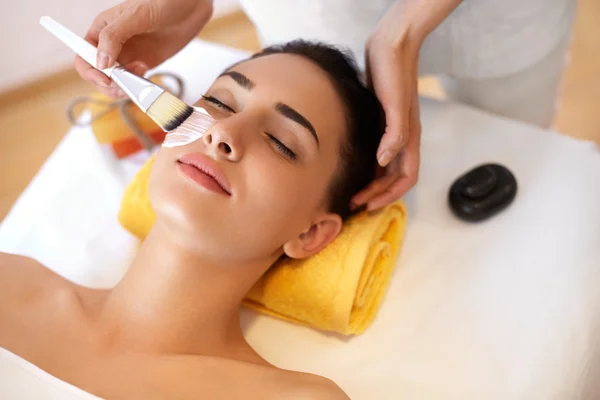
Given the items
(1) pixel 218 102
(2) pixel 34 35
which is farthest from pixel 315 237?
(2) pixel 34 35

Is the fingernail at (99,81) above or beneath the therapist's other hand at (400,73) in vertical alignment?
beneath

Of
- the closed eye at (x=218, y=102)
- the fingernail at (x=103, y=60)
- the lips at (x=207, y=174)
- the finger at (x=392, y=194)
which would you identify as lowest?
the finger at (x=392, y=194)

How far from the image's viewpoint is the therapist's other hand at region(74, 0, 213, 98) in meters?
0.91

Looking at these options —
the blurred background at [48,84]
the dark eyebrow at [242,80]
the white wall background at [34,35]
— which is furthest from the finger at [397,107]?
the white wall background at [34,35]

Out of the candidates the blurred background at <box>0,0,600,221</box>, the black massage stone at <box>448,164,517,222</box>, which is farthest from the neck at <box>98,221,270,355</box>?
the blurred background at <box>0,0,600,221</box>

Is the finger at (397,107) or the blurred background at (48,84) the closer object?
the finger at (397,107)

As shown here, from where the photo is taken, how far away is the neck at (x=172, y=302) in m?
0.91

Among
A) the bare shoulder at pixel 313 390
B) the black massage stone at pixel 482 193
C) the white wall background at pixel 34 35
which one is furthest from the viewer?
the white wall background at pixel 34 35

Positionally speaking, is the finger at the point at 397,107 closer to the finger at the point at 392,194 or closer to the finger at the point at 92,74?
the finger at the point at 392,194

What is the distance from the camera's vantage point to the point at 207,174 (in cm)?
84

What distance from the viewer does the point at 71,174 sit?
1.28 meters

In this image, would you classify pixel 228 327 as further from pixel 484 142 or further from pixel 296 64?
pixel 484 142

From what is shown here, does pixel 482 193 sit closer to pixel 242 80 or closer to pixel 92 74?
pixel 242 80

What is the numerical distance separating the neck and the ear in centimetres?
8
